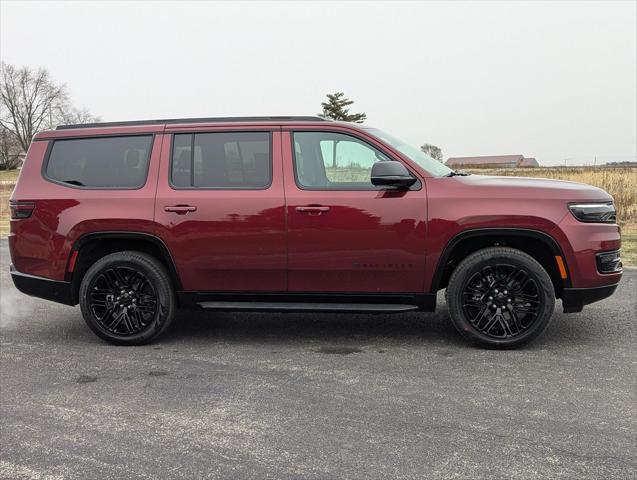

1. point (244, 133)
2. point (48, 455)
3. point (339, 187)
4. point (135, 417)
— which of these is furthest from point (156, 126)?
point (48, 455)

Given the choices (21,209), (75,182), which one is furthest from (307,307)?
(21,209)

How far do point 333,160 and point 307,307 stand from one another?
1.25 m

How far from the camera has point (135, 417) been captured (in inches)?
130

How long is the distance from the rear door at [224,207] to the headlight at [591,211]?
2.32 meters

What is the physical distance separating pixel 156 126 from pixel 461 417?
11.3ft

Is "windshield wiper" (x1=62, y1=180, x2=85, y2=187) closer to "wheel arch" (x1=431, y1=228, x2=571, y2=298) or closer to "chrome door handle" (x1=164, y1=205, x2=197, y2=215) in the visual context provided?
"chrome door handle" (x1=164, y1=205, x2=197, y2=215)

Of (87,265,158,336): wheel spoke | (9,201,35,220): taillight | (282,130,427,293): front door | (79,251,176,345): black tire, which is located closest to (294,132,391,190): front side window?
(282,130,427,293): front door

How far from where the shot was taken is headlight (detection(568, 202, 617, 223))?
171 inches

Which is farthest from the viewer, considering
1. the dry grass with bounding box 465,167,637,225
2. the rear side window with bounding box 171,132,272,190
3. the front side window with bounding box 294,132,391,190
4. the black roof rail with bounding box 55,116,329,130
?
the dry grass with bounding box 465,167,637,225

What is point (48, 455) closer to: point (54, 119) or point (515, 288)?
point (515, 288)

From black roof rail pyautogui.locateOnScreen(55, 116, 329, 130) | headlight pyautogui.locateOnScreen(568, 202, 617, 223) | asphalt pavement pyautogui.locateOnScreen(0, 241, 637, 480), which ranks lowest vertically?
asphalt pavement pyautogui.locateOnScreen(0, 241, 637, 480)

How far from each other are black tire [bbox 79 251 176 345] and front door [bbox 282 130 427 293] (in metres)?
1.16

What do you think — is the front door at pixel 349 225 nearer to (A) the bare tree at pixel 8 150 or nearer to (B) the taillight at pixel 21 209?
(B) the taillight at pixel 21 209

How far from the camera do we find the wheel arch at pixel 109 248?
4719 mm
